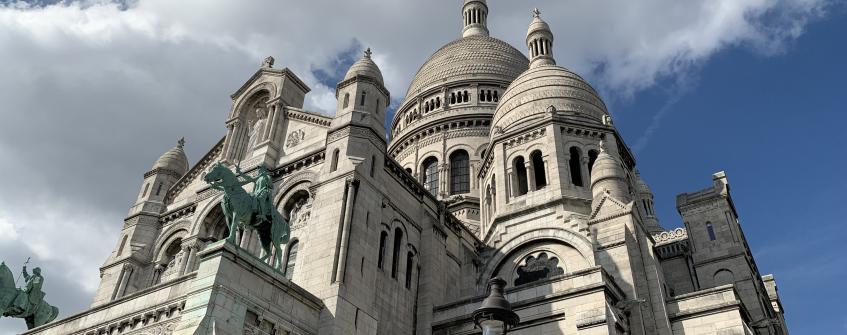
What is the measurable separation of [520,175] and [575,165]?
2.87m

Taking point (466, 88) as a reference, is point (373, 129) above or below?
below

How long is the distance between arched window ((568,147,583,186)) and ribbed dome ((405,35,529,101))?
56.0 ft

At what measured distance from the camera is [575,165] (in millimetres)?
33156

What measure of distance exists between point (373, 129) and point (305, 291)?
8002mm

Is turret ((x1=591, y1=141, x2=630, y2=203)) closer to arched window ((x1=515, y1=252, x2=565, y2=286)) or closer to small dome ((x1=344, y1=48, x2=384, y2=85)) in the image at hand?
arched window ((x1=515, y1=252, x2=565, y2=286))

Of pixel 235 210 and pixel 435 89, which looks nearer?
pixel 235 210

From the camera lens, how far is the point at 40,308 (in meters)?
25.0

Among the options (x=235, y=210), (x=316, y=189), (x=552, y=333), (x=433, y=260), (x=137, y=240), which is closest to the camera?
(x=235, y=210)

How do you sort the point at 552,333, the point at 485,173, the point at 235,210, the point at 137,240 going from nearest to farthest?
the point at 235,210, the point at 552,333, the point at 137,240, the point at 485,173

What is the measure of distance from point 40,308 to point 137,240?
711 cm

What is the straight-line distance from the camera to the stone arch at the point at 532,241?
2775 cm

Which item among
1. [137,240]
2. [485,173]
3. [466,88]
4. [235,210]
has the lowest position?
[235,210]

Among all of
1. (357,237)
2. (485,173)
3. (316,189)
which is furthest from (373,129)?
(485,173)

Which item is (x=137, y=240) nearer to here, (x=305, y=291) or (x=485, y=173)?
(x=305, y=291)
